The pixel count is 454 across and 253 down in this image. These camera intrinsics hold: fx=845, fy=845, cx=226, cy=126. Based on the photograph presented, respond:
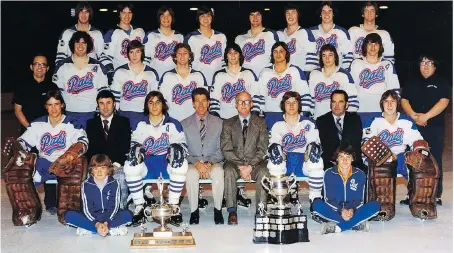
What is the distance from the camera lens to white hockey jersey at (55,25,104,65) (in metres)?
6.90

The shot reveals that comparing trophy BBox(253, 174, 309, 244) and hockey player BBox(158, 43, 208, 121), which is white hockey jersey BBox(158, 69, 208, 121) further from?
trophy BBox(253, 174, 309, 244)

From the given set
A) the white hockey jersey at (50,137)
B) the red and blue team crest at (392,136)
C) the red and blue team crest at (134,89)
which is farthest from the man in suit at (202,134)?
the red and blue team crest at (392,136)

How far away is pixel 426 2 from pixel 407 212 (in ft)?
25.1

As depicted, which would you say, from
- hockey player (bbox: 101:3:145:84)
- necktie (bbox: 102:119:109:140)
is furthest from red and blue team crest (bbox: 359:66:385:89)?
necktie (bbox: 102:119:109:140)

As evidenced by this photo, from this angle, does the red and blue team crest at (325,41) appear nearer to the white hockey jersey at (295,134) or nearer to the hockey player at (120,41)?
the white hockey jersey at (295,134)

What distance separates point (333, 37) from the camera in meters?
6.91

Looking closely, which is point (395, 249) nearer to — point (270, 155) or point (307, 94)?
point (270, 155)

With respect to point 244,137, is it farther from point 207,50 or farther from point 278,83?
point 207,50

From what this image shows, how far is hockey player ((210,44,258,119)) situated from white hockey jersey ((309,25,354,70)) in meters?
0.69

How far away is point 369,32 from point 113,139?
7.63 feet

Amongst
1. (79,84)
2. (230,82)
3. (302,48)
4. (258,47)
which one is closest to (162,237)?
(230,82)

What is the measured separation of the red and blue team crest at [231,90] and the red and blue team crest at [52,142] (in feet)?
4.19

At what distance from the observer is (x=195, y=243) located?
517 cm

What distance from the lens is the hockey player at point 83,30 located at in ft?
22.6
